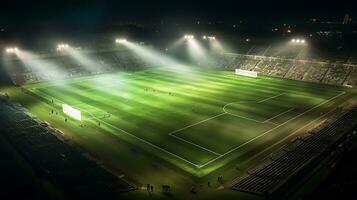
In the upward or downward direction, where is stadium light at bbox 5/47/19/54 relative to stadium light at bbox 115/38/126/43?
downward

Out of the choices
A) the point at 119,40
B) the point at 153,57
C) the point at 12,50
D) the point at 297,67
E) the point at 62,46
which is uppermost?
the point at 119,40

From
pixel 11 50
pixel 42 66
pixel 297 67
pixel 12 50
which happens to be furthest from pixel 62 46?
pixel 297 67

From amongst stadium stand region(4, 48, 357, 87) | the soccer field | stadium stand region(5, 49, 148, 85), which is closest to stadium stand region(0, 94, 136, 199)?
the soccer field

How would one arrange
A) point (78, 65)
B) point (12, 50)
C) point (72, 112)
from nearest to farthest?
point (72, 112)
point (12, 50)
point (78, 65)

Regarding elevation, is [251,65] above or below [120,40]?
below

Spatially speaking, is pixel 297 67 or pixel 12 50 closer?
pixel 297 67

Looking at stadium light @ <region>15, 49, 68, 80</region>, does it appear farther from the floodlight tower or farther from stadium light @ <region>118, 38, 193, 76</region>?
stadium light @ <region>118, 38, 193, 76</region>

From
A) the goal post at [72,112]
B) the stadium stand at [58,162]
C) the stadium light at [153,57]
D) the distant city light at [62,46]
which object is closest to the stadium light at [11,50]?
the distant city light at [62,46]

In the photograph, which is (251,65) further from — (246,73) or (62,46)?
(62,46)
